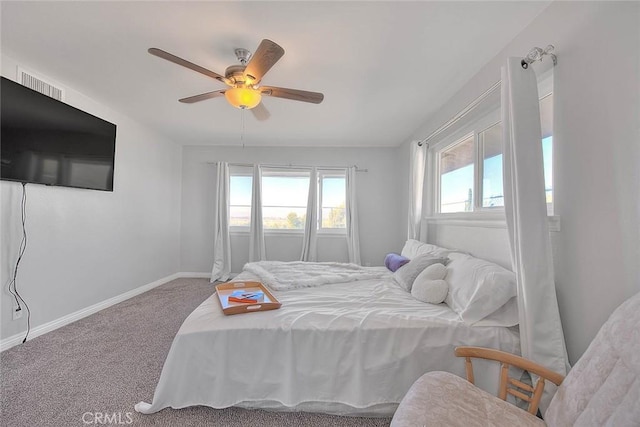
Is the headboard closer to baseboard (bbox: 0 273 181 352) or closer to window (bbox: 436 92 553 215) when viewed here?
window (bbox: 436 92 553 215)

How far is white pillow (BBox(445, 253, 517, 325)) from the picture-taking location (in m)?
1.53

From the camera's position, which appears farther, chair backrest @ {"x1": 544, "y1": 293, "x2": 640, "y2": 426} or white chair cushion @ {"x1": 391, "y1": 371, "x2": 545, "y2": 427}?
white chair cushion @ {"x1": 391, "y1": 371, "x2": 545, "y2": 427}

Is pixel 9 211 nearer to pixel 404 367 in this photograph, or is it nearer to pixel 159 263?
pixel 159 263

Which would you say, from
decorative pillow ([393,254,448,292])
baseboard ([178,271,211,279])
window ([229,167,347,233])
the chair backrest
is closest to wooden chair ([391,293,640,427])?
the chair backrest

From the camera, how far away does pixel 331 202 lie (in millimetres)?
4703

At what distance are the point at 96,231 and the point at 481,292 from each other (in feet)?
12.4

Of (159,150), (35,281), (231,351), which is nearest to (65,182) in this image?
(35,281)

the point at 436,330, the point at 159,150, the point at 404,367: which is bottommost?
the point at 404,367

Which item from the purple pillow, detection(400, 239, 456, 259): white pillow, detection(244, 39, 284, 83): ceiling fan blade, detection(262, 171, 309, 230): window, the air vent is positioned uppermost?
the air vent

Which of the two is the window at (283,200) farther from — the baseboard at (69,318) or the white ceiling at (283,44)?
the baseboard at (69,318)

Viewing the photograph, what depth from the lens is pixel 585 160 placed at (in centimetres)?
133

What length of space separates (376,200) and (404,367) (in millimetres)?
3381

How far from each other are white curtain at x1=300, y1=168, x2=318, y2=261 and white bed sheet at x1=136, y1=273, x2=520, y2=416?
9.71 ft

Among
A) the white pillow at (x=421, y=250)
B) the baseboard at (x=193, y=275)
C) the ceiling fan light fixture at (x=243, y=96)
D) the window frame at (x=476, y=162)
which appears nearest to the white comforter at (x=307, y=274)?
the white pillow at (x=421, y=250)
